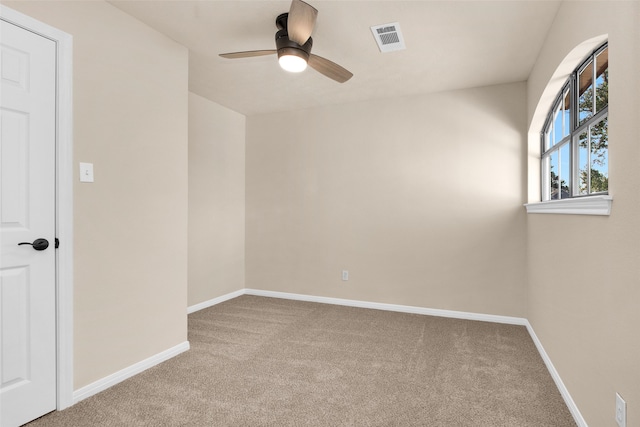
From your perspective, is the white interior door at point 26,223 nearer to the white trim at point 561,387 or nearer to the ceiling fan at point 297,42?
the ceiling fan at point 297,42

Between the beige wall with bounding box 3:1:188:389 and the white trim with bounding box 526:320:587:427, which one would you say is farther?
the beige wall with bounding box 3:1:188:389

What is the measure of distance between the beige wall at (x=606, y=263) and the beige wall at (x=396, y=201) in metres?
1.30

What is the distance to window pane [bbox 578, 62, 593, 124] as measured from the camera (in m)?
2.22

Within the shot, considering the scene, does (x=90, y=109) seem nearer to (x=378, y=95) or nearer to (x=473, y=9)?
(x=473, y=9)

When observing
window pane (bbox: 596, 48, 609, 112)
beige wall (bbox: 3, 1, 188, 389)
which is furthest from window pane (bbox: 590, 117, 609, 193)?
beige wall (bbox: 3, 1, 188, 389)

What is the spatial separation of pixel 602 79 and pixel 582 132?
1.33ft

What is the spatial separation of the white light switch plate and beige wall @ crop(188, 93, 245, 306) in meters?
1.89

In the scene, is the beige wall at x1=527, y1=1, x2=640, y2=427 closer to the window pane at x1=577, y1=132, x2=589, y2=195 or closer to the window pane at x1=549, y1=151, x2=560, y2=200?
the window pane at x1=577, y1=132, x2=589, y2=195

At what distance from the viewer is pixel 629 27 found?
4.59 feet

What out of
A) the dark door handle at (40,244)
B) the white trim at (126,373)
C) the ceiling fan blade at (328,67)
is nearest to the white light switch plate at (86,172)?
the dark door handle at (40,244)

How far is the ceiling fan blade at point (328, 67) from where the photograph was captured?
2.57 meters

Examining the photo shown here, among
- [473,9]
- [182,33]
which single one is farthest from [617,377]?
[182,33]

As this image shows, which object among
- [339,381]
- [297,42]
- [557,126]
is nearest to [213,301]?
[339,381]

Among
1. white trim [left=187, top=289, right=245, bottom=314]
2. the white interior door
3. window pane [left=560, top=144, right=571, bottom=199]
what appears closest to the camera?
the white interior door
